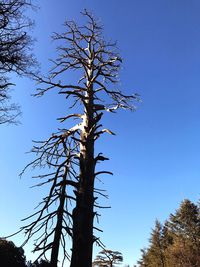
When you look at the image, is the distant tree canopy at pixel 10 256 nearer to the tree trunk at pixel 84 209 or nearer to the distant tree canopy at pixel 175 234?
the tree trunk at pixel 84 209

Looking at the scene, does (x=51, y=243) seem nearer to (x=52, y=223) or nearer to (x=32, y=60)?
(x=52, y=223)

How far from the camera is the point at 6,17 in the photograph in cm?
753

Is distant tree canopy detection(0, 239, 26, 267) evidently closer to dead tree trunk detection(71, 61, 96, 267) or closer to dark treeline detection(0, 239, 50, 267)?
dark treeline detection(0, 239, 50, 267)

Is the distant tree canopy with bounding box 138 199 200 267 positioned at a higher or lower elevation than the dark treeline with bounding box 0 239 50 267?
higher

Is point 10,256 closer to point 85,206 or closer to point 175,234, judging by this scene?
point 85,206

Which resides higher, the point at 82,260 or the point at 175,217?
the point at 175,217

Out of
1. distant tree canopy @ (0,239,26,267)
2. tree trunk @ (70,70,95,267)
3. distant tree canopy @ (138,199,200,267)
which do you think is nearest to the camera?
tree trunk @ (70,70,95,267)

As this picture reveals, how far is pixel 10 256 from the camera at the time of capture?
16.5 meters

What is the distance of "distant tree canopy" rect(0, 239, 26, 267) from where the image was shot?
1602 cm

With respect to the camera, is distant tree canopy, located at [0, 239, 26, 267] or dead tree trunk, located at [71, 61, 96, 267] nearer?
dead tree trunk, located at [71, 61, 96, 267]

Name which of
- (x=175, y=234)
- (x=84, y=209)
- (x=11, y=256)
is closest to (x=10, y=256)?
(x=11, y=256)

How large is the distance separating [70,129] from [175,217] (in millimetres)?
40308

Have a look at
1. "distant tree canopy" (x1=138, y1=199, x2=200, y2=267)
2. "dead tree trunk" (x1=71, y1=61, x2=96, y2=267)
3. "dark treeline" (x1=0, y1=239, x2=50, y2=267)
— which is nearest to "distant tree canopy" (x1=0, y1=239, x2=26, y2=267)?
"dark treeline" (x1=0, y1=239, x2=50, y2=267)

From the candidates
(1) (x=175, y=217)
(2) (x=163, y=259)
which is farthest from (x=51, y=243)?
(1) (x=175, y=217)
